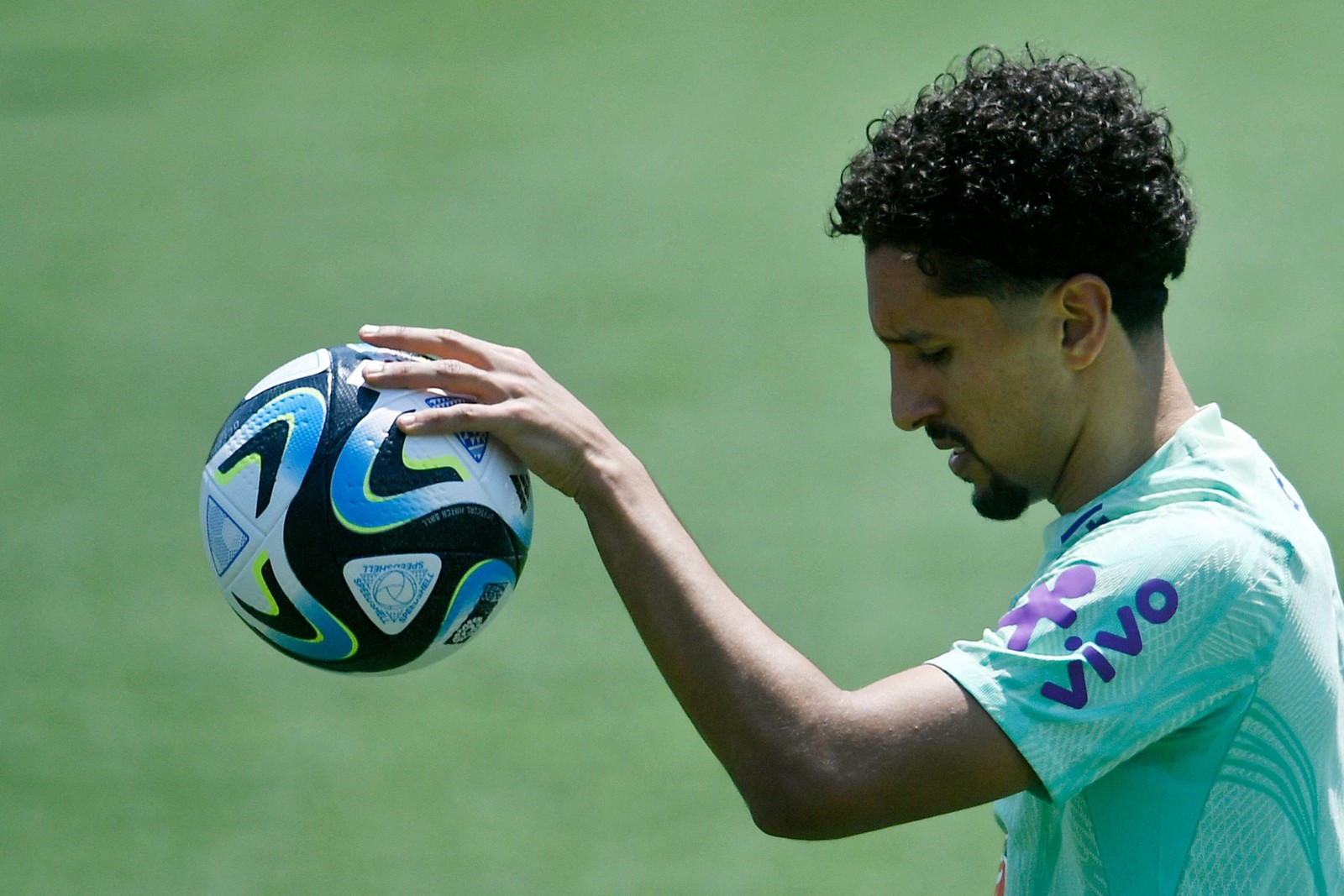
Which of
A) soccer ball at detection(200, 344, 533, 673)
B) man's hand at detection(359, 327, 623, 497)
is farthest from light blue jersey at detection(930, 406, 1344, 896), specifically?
soccer ball at detection(200, 344, 533, 673)

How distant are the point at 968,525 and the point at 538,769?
232 cm

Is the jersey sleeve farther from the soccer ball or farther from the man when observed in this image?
the soccer ball

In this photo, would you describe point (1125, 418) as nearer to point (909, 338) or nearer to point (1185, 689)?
point (909, 338)

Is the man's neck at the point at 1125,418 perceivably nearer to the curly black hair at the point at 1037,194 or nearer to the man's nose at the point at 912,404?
the curly black hair at the point at 1037,194

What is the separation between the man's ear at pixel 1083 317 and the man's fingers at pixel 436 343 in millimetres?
872

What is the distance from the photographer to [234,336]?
26.7ft

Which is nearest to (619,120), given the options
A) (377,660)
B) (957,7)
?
(957,7)

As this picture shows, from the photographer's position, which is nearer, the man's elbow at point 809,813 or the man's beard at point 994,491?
the man's elbow at point 809,813

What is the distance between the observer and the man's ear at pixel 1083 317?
242 cm

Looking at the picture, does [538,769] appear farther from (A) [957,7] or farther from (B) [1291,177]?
(A) [957,7]

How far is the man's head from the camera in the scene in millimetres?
2420

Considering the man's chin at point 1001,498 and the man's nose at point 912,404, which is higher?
the man's nose at point 912,404

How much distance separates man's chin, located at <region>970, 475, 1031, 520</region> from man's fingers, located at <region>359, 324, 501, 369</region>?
80 cm

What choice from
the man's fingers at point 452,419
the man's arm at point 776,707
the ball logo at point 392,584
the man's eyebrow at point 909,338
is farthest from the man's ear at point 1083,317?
the ball logo at point 392,584
